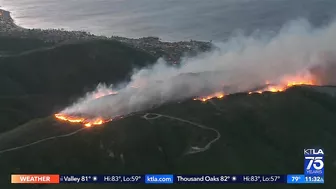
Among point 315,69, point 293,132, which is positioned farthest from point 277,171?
point 315,69

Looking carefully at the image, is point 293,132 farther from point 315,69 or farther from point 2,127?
point 2,127

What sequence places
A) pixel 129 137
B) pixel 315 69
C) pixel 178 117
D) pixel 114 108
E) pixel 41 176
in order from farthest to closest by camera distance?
1. pixel 315 69
2. pixel 114 108
3. pixel 178 117
4. pixel 129 137
5. pixel 41 176

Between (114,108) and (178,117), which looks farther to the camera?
(114,108)

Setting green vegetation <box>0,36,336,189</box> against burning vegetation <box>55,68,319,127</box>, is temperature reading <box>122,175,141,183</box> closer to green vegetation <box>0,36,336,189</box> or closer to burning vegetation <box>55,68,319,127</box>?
green vegetation <box>0,36,336,189</box>

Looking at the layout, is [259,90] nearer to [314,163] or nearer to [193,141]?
[193,141]

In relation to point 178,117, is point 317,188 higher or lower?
lower

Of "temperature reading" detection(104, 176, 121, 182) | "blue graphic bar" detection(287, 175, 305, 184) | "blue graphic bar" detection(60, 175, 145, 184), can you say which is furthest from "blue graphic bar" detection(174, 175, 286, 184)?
"temperature reading" detection(104, 176, 121, 182)

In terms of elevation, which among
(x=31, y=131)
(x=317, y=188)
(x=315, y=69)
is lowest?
(x=317, y=188)
